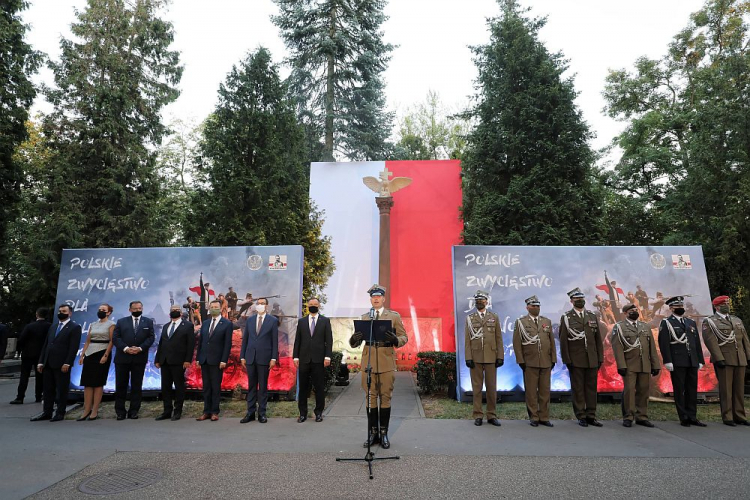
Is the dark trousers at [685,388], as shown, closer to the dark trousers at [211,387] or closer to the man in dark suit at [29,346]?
the dark trousers at [211,387]

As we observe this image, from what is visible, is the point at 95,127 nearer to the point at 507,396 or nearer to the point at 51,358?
the point at 51,358

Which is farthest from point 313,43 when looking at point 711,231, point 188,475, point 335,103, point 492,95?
point 188,475

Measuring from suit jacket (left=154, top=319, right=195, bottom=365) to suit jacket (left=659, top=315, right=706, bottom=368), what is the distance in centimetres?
799

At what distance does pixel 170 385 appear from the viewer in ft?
25.7

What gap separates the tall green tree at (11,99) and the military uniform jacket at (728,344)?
1824 centimetres

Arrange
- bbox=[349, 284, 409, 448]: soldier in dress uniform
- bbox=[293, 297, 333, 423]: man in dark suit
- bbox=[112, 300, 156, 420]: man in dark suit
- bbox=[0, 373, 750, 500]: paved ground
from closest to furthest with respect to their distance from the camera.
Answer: bbox=[0, 373, 750, 500]: paved ground → bbox=[349, 284, 409, 448]: soldier in dress uniform → bbox=[293, 297, 333, 423]: man in dark suit → bbox=[112, 300, 156, 420]: man in dark suit

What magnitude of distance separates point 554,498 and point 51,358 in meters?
7.92

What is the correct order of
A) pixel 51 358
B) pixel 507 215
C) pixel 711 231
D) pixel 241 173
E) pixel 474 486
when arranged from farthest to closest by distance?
pixel 507 215 < pixel 241 173 < pixel 711 231 < pixel 51 358 < pixel 474 486

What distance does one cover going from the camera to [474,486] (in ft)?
14.3

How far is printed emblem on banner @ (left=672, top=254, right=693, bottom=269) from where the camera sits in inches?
373

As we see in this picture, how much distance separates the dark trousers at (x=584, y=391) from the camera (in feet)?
23.7

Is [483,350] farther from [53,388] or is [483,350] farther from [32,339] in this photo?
[32,339]

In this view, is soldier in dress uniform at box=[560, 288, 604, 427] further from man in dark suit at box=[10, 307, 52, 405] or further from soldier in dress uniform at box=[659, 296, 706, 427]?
man in dark suit at box=[10, 307, 52, 405]

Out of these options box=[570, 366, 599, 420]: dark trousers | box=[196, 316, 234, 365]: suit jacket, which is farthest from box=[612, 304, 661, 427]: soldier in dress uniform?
box=[196, 316, 234, 365]: suit jacket
